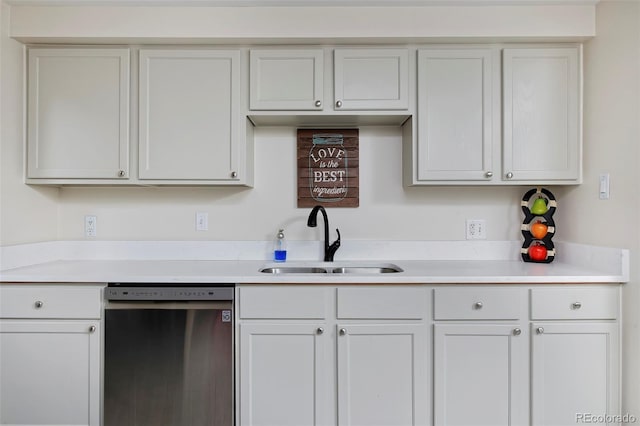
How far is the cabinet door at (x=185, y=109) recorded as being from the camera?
6.81 ft

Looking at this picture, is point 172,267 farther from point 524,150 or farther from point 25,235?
point 524,150

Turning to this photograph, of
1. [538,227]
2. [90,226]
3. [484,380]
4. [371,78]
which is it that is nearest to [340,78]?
[371,78]

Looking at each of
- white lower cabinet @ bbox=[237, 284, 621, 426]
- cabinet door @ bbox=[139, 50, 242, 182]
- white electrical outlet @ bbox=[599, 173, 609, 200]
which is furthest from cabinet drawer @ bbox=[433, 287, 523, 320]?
cabinet door @ bbox=[139, 50, 242, 182]

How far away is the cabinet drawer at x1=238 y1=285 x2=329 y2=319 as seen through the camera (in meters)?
1.79

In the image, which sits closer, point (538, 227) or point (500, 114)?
point (500, 114)

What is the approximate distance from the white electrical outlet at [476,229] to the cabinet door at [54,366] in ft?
7.13

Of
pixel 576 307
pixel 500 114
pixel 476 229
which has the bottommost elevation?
pixel 576 307

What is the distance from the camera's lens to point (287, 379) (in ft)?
5.84

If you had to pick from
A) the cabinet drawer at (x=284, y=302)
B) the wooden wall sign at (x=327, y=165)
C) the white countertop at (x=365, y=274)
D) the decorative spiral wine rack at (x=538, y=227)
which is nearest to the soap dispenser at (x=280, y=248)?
the white countertop at (x=365, y=274)

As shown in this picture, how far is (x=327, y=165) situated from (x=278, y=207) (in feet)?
1.37

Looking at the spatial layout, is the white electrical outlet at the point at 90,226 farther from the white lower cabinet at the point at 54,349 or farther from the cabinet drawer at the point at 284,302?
the cabinet drawer at the point at 284,302

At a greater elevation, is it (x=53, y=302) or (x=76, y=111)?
(x=76, y=111)

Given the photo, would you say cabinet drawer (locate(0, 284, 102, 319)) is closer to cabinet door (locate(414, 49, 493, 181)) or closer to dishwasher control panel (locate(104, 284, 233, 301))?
dishwasher control panel (locate(104, 284, 233, 301))

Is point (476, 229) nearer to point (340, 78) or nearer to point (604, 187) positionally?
point (604, 187)
